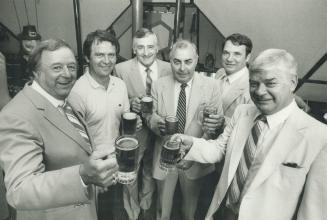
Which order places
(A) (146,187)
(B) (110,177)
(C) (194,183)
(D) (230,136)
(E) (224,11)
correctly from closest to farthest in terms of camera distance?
1. (B) (110,177)
2. (D) (230,136)
3. (C) (194,183)
4. (A) (146,187)
5. (E) (224,11)

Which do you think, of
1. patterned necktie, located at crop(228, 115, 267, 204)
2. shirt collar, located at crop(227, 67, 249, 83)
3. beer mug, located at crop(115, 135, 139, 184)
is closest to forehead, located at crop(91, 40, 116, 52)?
shirt collar, located at crop(227, 67, 249, 83)

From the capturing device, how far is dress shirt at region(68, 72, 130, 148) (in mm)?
2500

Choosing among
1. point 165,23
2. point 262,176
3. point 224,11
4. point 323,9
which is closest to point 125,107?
point 262,176

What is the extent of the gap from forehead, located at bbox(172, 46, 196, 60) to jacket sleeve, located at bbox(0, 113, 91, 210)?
1.63 meters

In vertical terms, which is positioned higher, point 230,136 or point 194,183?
point 230,136

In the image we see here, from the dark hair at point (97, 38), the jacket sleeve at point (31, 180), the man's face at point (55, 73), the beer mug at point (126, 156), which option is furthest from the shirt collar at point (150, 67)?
the jacket sleeve at point (31, 180)

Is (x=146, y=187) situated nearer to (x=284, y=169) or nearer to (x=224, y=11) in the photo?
(x=284, y=169)

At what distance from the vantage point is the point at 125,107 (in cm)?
275

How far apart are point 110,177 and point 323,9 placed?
554 cm

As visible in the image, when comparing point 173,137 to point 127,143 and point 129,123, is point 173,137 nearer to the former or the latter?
point 129,123

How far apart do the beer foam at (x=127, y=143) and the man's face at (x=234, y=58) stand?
178cm

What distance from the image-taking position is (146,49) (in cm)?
322

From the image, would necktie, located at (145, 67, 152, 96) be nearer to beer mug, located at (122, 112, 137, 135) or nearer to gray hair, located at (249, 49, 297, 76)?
beer mug, located at (122, 112, 137, 135)

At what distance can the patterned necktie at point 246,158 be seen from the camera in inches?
73.6
